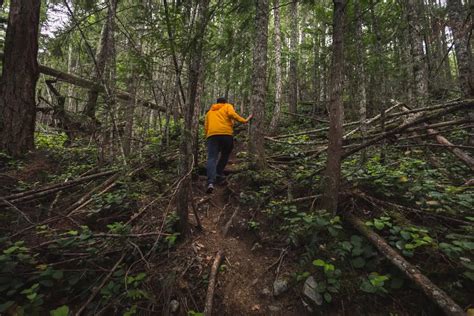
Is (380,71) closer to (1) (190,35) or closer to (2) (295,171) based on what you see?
(2) (295,171)

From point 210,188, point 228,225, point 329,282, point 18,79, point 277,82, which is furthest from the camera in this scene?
point 277,82

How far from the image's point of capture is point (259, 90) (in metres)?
5.62

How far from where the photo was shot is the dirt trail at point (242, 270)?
262 centimetres

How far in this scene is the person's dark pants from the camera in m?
5.30

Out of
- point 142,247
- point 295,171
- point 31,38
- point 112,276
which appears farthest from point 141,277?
point 31,38

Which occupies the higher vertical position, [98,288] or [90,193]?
[90,193]

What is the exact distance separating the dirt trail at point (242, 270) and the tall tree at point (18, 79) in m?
5.53

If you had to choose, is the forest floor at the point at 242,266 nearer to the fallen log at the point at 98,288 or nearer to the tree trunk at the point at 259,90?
the fallen log at the point at 98,288

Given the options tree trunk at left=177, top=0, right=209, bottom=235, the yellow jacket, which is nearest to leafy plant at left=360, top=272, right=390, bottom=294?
tree trunk at left=177, top=0, right=209, bottom=235

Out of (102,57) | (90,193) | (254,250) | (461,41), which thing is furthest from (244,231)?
(102,57)

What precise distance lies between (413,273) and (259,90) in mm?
4533

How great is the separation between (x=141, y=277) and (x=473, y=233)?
3.60 meters

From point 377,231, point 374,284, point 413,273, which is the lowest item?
point 374,284

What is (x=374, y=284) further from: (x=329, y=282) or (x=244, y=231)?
(x=244, y=231)
